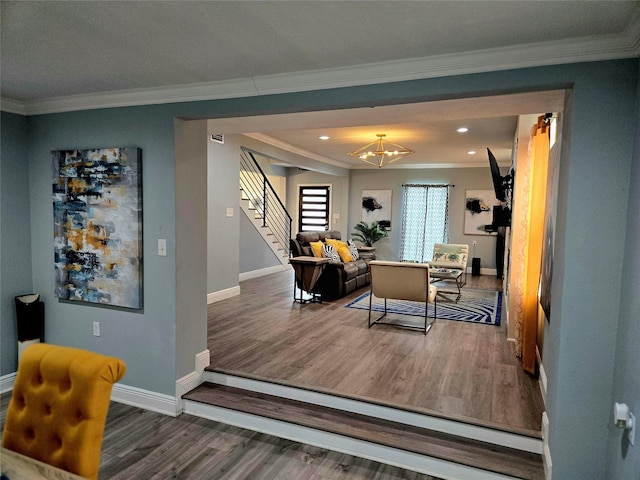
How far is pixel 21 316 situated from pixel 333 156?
20.7ft

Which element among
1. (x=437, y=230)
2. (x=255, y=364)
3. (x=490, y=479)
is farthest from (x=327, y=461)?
(x=437, y=230)

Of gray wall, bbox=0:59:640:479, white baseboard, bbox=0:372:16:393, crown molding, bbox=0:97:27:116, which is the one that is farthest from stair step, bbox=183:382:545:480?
crown molding, bbox=0:97:27:116

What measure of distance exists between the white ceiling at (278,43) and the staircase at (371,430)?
2164 mm

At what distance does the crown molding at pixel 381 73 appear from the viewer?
188 cm

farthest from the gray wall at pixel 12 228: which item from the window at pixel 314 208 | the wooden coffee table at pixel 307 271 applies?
the window at pixel 314 208

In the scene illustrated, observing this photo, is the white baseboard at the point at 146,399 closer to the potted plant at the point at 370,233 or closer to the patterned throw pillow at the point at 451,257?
A: the patterned throw pillow at the point at 451,257

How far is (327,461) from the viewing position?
250cm

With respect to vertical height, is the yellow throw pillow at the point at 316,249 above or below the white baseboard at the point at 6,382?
above

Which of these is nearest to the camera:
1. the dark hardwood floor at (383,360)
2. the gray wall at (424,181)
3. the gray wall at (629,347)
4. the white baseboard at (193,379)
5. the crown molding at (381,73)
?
the gray wall at (629,347)

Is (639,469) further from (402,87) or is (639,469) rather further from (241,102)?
(241,102)

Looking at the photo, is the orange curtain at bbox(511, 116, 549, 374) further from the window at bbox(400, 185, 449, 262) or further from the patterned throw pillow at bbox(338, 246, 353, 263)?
the window at bbox(400, 185, 449, 262)

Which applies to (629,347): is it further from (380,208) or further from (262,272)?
(380,208)

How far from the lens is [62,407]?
56.4 inches

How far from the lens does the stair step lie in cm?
232
